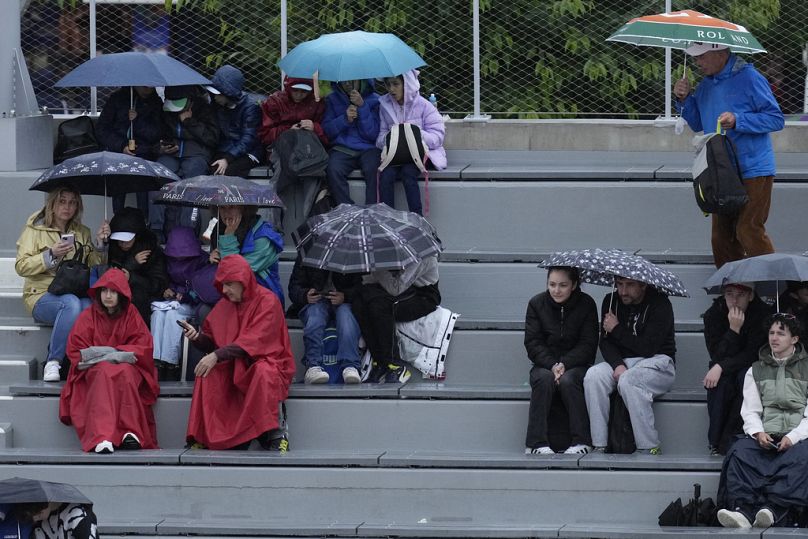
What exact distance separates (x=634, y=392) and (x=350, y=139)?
3405 mm

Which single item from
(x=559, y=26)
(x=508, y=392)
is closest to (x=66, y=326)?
(x=508, y=392)

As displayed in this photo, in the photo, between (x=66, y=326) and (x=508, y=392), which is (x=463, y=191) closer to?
(x=508, y=392)

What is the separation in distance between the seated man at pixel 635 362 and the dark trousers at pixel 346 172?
2.52 metres

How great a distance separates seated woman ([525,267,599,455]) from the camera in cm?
1223

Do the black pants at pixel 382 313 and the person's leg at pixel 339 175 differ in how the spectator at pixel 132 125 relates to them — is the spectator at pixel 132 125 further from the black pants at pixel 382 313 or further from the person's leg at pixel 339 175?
the black pants at pixel 382 313

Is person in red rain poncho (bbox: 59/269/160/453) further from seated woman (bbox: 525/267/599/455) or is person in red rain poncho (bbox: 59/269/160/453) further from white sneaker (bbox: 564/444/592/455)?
white sneaker (bbox: 564/444/592/455)

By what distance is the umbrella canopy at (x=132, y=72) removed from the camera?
45.8 ft

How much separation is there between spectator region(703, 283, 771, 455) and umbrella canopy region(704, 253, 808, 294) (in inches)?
5.1

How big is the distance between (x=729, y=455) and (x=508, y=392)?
1743 mm

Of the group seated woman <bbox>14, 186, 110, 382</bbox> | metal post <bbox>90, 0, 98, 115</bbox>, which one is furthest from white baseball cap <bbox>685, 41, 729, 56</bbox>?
metal post <bbox>90, 0, 98, 115</bbox>

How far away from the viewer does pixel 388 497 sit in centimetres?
1226

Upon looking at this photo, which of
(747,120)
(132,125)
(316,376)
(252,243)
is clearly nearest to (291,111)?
(132,125)

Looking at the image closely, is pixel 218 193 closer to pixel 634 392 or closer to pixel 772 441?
pixel 634 392

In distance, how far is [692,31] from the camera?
12641 millimetres
